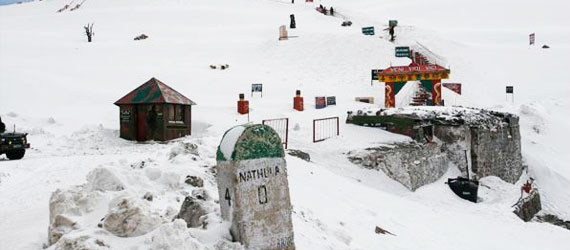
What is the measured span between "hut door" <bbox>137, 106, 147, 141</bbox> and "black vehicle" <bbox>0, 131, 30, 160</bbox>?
13.0ft

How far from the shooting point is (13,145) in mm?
14008

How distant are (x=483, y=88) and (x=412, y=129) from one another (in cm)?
1602

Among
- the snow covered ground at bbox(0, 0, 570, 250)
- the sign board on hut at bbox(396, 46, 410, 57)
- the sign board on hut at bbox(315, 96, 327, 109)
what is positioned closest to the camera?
the snow covered ground at bbox(0, 0, 570, 250)

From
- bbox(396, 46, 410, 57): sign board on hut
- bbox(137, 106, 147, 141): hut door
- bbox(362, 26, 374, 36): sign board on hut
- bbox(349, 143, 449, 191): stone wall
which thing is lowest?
bbox(349, 143, 449, 191): stone wall

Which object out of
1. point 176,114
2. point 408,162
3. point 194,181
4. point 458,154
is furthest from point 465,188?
point 194,181

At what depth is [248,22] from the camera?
47469 mm

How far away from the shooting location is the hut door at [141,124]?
17516mm

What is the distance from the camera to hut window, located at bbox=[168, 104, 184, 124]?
17.6 m

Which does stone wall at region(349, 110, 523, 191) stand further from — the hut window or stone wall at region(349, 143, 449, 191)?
the hut window

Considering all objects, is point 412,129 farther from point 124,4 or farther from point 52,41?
point 124,4

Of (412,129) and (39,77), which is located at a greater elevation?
(39,77)

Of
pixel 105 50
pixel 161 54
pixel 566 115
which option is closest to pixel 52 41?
pixel 105 50

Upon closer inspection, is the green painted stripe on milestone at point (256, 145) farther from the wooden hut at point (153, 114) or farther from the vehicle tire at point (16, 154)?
the wooden hut at point (153, 114)

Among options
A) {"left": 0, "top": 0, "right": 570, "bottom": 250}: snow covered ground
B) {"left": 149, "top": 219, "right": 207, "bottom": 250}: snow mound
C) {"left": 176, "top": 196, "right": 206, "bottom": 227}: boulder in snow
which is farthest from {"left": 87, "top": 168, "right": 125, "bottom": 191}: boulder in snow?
{"left": 149, "top": 219, "right": 207, "bottom": 250}: snow mound
